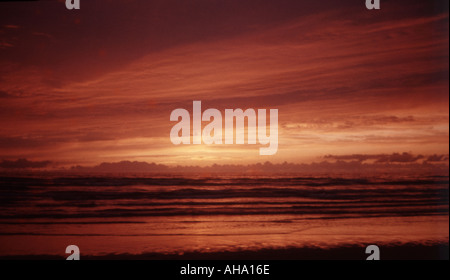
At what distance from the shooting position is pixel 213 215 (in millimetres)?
9492

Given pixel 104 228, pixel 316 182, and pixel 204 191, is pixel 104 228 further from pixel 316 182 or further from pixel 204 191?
pixel 316 182

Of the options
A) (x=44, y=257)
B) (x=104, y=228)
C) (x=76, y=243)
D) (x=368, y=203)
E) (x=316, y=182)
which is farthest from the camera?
(x=316, y=182)

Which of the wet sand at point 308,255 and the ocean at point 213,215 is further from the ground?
the ocean at point 213,215

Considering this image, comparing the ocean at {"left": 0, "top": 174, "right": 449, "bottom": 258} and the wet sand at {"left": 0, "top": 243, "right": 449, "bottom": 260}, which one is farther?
the ocean at {"left": 0, "top": 174, "right": 449, "bottom": 258}

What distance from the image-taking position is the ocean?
6.13m

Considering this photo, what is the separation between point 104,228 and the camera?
7.37m

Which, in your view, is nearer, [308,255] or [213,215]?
[308,255]

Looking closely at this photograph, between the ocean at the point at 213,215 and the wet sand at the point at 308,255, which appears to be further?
the ocean at the point at 213,215

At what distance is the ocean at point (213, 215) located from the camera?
6.13 metres

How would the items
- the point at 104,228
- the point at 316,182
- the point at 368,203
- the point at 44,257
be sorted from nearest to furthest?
the point at 44,257 → the point at 104,228 → the point at 368,203 → the point at 316,182

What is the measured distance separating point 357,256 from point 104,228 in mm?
3885

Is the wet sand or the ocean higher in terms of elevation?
the ocean
